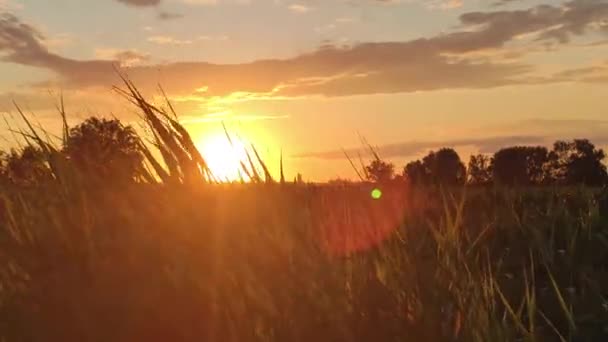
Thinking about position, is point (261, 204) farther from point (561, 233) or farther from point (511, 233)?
point (561, 233)

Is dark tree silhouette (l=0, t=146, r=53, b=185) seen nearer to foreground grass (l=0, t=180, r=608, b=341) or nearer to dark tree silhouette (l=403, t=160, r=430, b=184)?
foreground grass (l=0, t=180, r=608, b=341)

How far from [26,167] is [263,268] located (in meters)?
3.87

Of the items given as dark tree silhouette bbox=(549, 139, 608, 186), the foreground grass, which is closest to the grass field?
the foreground grass

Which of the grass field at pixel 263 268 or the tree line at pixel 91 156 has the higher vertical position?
the tree line at pixel 91 156

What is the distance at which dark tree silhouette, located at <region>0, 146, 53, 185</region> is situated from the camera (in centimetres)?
704

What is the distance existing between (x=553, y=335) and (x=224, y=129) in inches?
103

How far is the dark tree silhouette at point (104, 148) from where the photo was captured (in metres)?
7.04

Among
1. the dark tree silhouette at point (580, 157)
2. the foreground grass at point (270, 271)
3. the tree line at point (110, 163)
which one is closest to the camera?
the foreground grass at point (270, 271)

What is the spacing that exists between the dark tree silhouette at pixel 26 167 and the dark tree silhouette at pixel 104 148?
297 mm

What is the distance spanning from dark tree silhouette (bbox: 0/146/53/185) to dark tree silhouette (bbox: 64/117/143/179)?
0.30 meters

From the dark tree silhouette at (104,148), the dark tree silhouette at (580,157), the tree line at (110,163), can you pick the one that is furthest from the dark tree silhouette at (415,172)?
the dark tree silhouette at (580,157)

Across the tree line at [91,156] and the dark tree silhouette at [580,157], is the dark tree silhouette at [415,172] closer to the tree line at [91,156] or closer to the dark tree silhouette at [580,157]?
the tree line at [91,156]

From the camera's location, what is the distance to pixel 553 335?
5.18 m

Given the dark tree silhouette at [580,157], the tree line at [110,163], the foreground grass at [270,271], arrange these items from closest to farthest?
the foreground grass at [270,271] → the tree line at [110,163] → the dark tree silhouette at [580,157]
